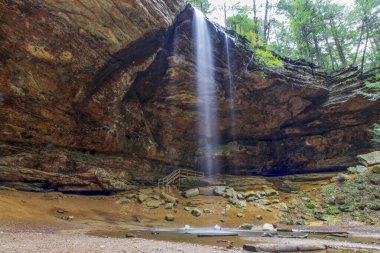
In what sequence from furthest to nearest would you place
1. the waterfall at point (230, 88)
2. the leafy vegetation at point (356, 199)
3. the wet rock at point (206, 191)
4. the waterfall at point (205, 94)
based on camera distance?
1. the waterfall at point (230, 88)
2. the wet rock at point (206, 191)
3. the waterfall at point (205, 94)
4. the leafy vegetation at point (356, 199)

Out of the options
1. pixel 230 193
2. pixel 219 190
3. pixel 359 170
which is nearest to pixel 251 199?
pixel 230 193

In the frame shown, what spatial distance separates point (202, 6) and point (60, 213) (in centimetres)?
2549

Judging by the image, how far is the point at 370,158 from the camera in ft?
73.8

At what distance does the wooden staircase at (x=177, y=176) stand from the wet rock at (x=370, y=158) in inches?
523

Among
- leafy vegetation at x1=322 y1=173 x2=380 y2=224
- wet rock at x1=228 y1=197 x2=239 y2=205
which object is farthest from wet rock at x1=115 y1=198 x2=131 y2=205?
leafy vegetation at x1=322 y1=173 x2=380 y2=224

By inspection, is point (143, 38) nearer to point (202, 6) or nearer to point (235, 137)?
point (235, 137)

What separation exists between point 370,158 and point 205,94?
46.7 ft

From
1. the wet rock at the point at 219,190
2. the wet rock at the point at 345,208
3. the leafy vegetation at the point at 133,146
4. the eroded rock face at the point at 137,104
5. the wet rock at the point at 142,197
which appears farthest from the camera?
the leafy vegetation at the point at 133,146

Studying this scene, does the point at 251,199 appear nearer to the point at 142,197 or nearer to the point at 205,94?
the point at 142,197

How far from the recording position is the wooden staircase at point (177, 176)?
73.3 feet

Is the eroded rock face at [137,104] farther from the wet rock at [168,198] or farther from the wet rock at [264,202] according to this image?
the wet rock at [264,202]

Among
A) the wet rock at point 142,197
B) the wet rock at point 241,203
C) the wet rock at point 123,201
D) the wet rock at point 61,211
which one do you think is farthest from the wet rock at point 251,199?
the wet rock at point 61,211

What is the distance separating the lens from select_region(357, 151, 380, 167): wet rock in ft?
72.1

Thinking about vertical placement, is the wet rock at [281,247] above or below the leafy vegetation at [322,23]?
below
